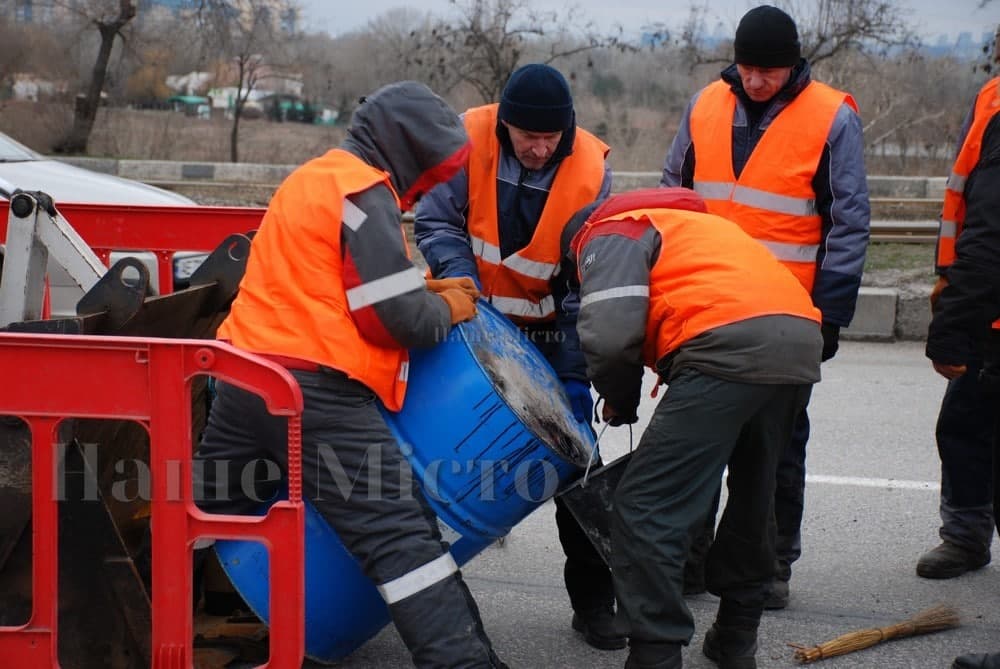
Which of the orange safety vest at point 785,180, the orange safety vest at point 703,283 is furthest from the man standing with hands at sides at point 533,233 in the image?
the orange safety vest at point 703,283

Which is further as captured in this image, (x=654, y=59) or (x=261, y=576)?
(x=654, y=59)

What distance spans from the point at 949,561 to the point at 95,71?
14761 millimetres

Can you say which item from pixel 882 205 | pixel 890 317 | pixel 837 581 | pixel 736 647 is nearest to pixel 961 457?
pixel 837 581

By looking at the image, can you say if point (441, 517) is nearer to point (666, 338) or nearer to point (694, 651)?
point (666, 338)

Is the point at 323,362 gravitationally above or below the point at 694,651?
above

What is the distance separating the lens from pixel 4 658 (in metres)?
2.73

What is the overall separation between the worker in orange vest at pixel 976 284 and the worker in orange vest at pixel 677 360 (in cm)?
78

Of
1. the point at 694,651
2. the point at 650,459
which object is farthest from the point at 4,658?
the point at 694,651

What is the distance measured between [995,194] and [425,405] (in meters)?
1.82

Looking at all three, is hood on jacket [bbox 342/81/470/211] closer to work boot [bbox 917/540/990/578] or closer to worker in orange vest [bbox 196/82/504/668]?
worker in orange vest [bbox 196/82/504/668]

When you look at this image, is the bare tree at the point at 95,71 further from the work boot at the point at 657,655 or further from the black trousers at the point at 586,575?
the work boot at the point at 657,655

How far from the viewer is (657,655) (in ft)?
10.1

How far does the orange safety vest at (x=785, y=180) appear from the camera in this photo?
385cm

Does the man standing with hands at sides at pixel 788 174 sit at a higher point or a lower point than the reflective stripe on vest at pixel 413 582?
higher
